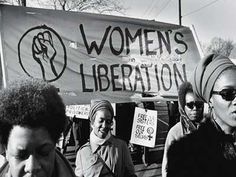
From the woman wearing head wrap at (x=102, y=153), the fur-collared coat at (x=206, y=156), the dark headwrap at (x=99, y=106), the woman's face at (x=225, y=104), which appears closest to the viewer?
the fur-collared coat at (x=206, y=156)

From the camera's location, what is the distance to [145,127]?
6.34 meters

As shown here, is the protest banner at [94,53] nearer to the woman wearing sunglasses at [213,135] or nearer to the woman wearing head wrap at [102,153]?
the woman wearing head wrap at [102,153]

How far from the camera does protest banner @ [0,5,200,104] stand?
11.5 feet

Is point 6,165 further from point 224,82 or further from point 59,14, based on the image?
point 59,14

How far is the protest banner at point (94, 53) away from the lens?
3.50m

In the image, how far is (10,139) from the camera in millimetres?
1504

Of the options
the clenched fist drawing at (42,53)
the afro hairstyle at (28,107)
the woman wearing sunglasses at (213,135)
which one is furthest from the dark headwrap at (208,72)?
the clenched fist drawing at (42,53)

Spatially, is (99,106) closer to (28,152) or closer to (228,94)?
(228,94)

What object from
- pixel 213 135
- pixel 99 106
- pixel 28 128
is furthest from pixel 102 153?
pixel 28 128

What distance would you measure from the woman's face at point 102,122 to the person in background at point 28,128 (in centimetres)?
208

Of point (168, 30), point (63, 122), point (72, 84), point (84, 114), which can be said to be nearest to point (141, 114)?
point (84, 114)

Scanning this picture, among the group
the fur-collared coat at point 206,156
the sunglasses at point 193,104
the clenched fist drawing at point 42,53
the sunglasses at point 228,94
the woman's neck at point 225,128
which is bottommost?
the fur-collared coat at point 206,156

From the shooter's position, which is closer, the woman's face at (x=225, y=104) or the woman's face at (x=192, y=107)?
the woman's face at (x=225, y=104)

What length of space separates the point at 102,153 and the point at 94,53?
41.2 inches
